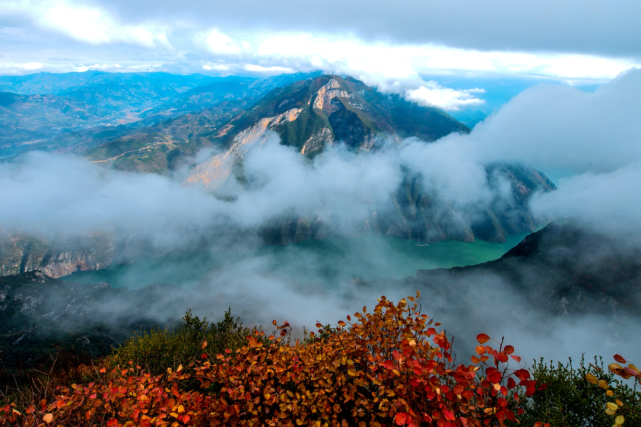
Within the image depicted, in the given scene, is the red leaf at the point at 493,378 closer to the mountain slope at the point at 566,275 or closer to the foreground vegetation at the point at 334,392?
the foreground vegetation at the point at 334,392

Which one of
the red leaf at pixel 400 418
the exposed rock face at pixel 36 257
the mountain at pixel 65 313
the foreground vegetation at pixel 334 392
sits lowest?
the exposed rock face at pixel 36 257

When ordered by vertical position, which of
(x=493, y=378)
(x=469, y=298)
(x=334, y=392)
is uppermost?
(x=493, y=378)

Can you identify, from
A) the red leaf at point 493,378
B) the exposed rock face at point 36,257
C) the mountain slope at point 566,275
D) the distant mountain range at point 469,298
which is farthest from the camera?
the exposed rock face at point 36,257

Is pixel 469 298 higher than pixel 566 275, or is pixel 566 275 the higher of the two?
pixel 566 275

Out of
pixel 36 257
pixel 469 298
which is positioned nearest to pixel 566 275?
pixel 469 298

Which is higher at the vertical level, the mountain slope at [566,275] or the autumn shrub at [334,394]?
the autumn shrub at [334,394]

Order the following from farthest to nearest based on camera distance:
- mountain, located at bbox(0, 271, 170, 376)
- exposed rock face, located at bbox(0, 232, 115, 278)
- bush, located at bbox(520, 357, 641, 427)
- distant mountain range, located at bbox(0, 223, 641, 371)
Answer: exposed rock face, located at bbox(0, 232, 115, 278) < distant mountain range, located at bbox(0, 223, 641, 371) < mountain, located at bbox(0, 271, 170, 376) < bush, located at bbox(520, 357, 641, 427)

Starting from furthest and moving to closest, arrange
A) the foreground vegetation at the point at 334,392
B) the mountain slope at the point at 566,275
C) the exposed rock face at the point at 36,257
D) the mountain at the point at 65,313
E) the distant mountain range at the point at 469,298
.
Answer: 1. the exposed rock face at the point at 36,257
2. the mountain slope at the point at 566,275
3. the distant mountain range at the point at 469,298
4. the mountain at the point at 65,313
5. the foreground vegetation at the point at 334,392

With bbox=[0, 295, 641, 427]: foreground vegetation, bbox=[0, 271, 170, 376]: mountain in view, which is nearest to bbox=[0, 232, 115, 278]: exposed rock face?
bbox=[0, 271, 170, 376]: mountain

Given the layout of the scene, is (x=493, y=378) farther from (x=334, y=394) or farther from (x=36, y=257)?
(x=36, y=257)

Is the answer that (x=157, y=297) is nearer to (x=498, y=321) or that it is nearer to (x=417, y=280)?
(x=417, y=280)

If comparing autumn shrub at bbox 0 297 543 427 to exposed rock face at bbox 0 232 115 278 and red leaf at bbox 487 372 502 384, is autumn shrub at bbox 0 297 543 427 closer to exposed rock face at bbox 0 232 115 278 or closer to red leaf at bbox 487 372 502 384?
red leaf at bbox 487 372 502 384

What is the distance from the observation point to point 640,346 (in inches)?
2569

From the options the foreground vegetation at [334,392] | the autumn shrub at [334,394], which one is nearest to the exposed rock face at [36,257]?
the foreground vegetation at [334,392]
